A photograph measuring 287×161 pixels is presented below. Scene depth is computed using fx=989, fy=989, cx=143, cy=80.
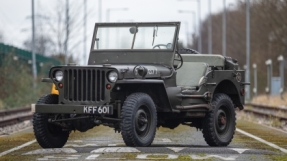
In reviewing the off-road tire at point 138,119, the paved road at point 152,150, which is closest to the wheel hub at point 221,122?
the paved road at point 152,150

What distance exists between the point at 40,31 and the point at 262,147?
196ft

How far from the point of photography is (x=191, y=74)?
62.2 ft

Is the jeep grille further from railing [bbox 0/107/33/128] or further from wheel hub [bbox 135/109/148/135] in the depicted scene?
railing [bbox 0/107/33/128]

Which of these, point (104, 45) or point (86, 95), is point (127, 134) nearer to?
point (86, 95)

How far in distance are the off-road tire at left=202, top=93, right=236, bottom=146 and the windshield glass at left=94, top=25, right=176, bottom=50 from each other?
56.0 inches

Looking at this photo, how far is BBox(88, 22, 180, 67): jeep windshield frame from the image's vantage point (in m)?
18.6

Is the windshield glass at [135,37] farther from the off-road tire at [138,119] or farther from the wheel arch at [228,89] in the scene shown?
the off-road tire at [138,119]

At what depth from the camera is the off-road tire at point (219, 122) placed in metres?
18.6

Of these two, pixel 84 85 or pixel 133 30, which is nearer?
pixel 84 85

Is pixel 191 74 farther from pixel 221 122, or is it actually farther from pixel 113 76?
pixel 113 76

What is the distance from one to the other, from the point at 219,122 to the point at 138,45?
215 centimetres

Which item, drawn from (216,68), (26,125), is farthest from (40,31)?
(216,68)

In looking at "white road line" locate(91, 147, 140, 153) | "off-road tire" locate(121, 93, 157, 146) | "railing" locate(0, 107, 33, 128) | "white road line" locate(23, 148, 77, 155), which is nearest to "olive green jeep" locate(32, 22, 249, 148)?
"off-road tire" locate(121, 93, 157, 146)

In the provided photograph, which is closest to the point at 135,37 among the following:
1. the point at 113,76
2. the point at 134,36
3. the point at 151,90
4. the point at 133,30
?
the point at 134,36
